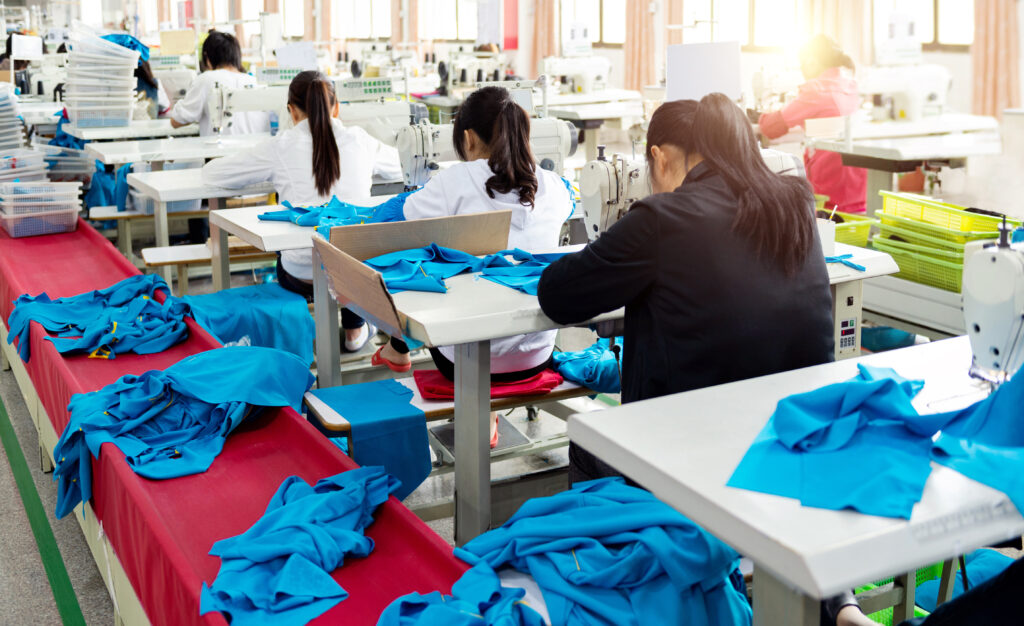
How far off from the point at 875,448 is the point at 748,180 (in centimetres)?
69

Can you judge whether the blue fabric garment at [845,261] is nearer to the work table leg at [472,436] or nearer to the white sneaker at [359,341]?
the work table leg at [472,436]

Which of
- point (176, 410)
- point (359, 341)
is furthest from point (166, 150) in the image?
point (176, 410)

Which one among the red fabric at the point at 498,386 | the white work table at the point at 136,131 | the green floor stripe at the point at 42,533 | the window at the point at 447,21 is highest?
the window at the point at 447,21

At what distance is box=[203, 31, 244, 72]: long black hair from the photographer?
594cm

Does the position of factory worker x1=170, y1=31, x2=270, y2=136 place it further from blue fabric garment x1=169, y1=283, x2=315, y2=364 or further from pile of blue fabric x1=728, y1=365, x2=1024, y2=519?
pile of blue fabric x1=728, y1=365, x2=1024, y2=519

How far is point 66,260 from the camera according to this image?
407 centimetres

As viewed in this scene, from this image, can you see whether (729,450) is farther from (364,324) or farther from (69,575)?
(364,324)

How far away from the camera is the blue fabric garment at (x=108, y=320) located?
9.64 feet

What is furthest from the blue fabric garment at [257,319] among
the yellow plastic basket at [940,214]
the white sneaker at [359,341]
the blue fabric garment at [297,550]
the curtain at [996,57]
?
the curtain at [996,57]

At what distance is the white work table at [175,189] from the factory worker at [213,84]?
121 centimetres

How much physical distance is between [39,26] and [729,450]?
1268 centimetres

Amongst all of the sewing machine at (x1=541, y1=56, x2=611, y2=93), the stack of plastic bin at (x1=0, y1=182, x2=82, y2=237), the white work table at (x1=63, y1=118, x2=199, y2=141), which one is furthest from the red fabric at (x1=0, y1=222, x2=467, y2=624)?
the sewing machine at (x1=541, y1=56, x2=611, y2=93)

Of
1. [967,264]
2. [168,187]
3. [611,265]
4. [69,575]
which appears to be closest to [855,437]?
[967,264]

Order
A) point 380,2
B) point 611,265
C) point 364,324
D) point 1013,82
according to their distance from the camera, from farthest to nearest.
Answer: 1. point 380,2
2. point 1013,82
3. point 364,324
4. point 611,265
